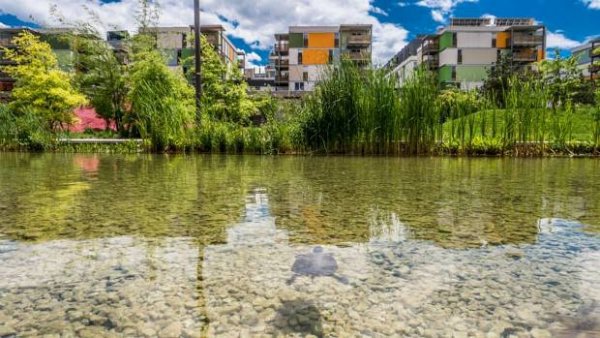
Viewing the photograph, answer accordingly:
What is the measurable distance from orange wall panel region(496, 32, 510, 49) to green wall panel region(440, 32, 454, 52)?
4878 mm

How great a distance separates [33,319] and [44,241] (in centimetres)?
98

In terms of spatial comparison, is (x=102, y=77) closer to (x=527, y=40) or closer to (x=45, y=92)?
(x=45, y=92)

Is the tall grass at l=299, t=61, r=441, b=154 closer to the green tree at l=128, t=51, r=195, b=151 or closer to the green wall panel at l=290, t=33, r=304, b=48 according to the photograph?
the green tree at l=128, t=51, r=195, b=151

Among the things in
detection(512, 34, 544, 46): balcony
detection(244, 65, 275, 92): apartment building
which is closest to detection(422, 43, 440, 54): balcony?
detection(512, 34, 544, 46): balcony

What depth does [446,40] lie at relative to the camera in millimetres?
47969

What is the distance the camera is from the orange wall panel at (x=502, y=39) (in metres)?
47.0

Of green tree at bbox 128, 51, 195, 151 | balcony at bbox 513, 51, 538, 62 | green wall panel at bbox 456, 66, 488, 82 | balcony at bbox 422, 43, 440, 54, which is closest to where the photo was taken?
green tree at bbox 128, 51, 195, 151

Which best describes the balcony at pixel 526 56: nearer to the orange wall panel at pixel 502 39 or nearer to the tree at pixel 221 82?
the orange wall panel at pixel 502 39

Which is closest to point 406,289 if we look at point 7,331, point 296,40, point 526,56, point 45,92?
point 7,331

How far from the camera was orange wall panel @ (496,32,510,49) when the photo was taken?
47.0 meters

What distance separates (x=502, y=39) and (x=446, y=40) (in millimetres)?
5776

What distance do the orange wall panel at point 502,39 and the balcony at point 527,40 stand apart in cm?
111

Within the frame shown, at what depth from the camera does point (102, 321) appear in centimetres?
129

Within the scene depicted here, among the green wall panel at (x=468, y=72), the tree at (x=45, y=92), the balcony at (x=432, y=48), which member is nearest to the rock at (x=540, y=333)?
the tree at (x=45, y=92)
